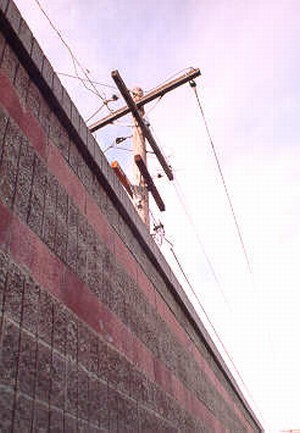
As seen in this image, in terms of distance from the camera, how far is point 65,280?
3.31 m

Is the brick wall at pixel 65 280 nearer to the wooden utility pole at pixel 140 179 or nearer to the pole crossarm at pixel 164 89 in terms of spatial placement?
the wooden utility pole at pixel 140 179

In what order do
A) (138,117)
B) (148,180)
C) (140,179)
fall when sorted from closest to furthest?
(140,179) → (148,180) → (138,117)

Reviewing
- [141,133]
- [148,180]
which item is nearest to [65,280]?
[148,180]

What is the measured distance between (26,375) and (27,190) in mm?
1196

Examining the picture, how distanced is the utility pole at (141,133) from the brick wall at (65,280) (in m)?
3.80

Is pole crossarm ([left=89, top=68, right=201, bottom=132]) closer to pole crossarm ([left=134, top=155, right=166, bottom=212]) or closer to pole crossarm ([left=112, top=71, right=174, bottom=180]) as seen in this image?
pole crossarm ([left=112, top=71, right=174, bottom=180])

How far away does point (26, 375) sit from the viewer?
2529mm

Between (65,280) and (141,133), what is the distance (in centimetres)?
746

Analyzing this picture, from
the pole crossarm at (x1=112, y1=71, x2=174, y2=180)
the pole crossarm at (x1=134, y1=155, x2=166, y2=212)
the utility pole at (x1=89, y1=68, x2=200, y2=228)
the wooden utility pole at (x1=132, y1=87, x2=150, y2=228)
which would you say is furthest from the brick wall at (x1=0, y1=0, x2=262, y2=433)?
the pole crossarm at (x1=112, y1=71, x2=174, y2=180)

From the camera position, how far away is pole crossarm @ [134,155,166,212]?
954 cm

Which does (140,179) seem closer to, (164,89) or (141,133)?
(141,133)

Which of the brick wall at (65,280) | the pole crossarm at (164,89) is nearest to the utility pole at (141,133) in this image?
the pole crossarm at (164,89)

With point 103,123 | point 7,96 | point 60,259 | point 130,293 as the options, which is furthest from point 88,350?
point 103,123

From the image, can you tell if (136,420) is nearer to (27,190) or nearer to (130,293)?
(130,293)
